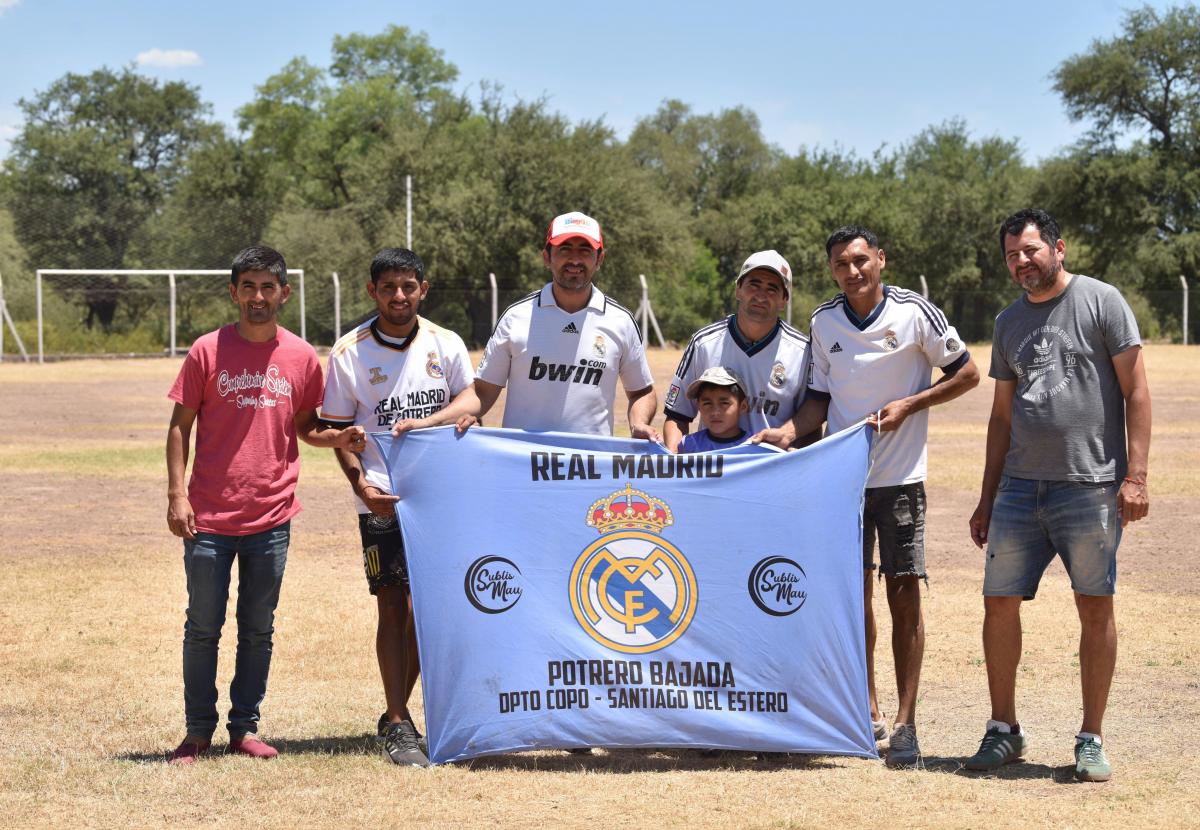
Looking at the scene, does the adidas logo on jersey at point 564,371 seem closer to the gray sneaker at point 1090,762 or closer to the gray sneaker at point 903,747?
the gray sneaker at point 903,747

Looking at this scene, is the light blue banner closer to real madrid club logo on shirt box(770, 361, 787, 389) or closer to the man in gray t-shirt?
real madrid club logo on shirt box(770, 361, 787, 389)

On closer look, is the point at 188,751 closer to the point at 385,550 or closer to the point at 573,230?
the point at 385,550

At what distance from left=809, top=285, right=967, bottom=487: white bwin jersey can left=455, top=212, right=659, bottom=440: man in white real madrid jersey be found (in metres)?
0.86

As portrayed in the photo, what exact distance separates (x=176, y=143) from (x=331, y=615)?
7224 cm

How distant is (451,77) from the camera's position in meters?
81.8

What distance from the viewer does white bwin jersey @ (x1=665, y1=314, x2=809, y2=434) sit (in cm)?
587

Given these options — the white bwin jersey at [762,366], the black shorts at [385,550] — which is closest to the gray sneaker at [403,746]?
the black shorts at [385,550]

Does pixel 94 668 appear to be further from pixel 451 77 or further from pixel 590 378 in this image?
pixel 451 77

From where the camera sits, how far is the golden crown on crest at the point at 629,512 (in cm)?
555

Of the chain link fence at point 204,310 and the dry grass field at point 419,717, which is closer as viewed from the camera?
the dry grass field at point 419,717

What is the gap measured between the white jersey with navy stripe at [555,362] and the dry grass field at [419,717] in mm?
1483

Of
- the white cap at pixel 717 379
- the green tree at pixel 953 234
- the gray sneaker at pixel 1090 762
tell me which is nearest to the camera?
the gray sneaker at pixel 1090 762

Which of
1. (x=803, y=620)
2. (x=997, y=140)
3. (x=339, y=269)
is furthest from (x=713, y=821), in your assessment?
(x=997, y=140)

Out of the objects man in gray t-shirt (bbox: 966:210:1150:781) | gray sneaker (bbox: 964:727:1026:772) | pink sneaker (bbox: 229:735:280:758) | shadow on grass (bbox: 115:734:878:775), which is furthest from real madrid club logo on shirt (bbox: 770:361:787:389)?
pink sneaker (bbox: 229:735:280:758)
